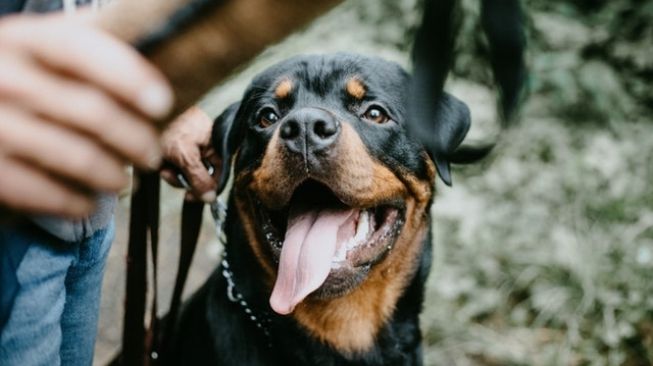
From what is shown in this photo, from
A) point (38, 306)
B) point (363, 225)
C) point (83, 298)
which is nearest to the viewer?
point (38, 306)

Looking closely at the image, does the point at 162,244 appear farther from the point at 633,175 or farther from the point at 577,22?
the point at 577,22

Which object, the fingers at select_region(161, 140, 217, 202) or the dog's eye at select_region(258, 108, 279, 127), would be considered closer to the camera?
the fingers at select_region(161, 140, 217, 202)

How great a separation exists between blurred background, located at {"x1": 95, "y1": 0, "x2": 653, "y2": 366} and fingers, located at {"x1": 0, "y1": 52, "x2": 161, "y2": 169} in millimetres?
2273

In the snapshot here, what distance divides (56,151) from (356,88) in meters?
2.00

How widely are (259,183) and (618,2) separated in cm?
381

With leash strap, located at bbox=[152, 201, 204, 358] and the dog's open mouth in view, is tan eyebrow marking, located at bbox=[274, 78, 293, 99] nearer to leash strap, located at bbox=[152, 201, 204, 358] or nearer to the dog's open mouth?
the dog's open mouth

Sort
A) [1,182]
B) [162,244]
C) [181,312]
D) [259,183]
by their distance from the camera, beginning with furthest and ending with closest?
[162,244] → [181,312] → [259,183] → [1,182]

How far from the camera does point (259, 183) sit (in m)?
2.16

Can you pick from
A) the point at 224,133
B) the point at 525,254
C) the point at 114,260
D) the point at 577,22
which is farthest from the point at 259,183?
the point at 577,22

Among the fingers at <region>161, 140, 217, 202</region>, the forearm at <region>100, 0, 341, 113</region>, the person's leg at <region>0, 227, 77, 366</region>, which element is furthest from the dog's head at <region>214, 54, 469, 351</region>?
the forearm at <region>100, 0, 341, 113</region>

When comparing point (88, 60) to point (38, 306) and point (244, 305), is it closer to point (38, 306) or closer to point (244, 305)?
point (38, 306)

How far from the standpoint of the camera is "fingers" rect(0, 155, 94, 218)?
0.43m

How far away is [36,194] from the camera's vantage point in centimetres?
43

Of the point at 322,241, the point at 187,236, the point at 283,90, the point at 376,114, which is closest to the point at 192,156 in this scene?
the point at 187,236
